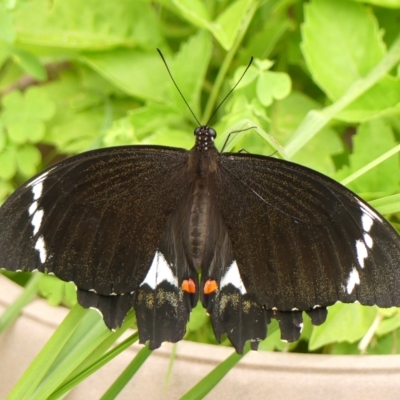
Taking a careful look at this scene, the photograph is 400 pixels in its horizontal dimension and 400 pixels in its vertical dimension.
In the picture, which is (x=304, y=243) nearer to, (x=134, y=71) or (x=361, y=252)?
(x=361, y=252)

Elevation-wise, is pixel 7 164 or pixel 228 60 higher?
pixel 228 60

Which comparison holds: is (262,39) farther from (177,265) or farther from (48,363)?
(48,363)

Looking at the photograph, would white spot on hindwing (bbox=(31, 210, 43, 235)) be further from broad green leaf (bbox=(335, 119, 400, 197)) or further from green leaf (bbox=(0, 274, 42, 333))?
broad green leaf (bbox=(335, 119, 400, 197))

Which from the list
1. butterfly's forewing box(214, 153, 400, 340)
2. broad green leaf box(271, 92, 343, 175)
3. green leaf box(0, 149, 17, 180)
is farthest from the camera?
green leaf box(0, 149, 17, 180)

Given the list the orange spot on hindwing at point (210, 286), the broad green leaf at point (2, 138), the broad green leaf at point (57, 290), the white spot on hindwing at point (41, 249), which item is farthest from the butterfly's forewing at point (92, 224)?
the broad green leaf at point (2, 138)

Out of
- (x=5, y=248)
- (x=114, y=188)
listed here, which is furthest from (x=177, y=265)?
(x=5, y=248)

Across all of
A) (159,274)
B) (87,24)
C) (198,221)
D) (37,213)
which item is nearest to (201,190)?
(198,221)

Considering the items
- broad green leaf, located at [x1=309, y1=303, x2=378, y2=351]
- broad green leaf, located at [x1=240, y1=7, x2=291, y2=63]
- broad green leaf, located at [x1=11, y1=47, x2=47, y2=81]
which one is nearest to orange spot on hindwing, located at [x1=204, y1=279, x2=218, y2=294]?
broad green leaf, located at [x1=309, y1=303, x2=378, y2=351]

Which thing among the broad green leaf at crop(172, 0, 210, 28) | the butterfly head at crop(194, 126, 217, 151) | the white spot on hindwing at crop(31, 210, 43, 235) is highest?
the broad green leaf at crop(172, 0, 210, 28)
